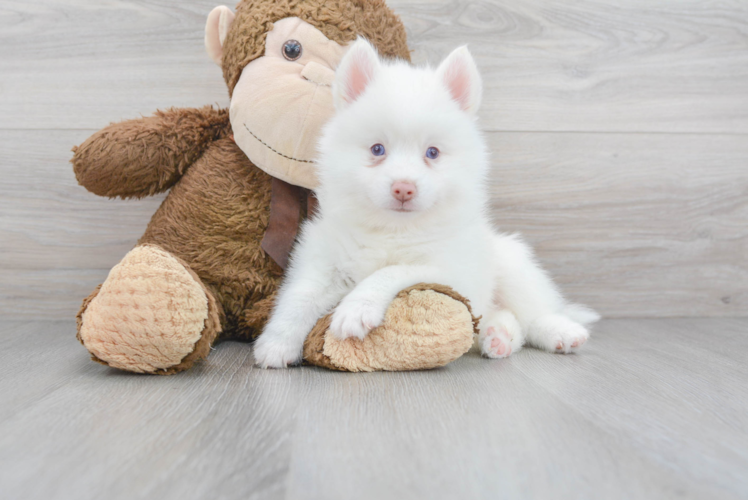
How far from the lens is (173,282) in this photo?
1.08 metres

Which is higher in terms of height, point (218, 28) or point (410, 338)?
point (218, 28)

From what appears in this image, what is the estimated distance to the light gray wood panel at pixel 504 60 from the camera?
1731 mm

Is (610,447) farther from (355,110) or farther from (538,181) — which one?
(538,181)

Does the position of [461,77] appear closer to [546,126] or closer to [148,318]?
[546,126]

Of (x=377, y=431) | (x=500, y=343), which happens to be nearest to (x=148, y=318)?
(x=377, y=431)

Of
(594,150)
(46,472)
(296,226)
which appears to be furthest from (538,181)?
(46,472)

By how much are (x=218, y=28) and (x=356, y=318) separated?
0.88m

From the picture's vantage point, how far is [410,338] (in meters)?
1.12

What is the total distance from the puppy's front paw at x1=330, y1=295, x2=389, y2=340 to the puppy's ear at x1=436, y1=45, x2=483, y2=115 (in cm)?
51

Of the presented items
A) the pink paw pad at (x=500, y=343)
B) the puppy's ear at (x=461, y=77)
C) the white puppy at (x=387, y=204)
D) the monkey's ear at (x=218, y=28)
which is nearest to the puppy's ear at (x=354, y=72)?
the white puppy at (x=387, y=204)

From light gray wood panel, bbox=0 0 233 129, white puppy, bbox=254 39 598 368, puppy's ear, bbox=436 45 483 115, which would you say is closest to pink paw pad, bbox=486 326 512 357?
white puppy, bbox=254 39 598 368

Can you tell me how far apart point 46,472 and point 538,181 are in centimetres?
156

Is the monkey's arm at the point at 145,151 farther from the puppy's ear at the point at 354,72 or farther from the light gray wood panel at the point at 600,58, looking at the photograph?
the light gray wood panel at the point at 600,58

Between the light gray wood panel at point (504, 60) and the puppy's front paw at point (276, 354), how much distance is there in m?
0.91
